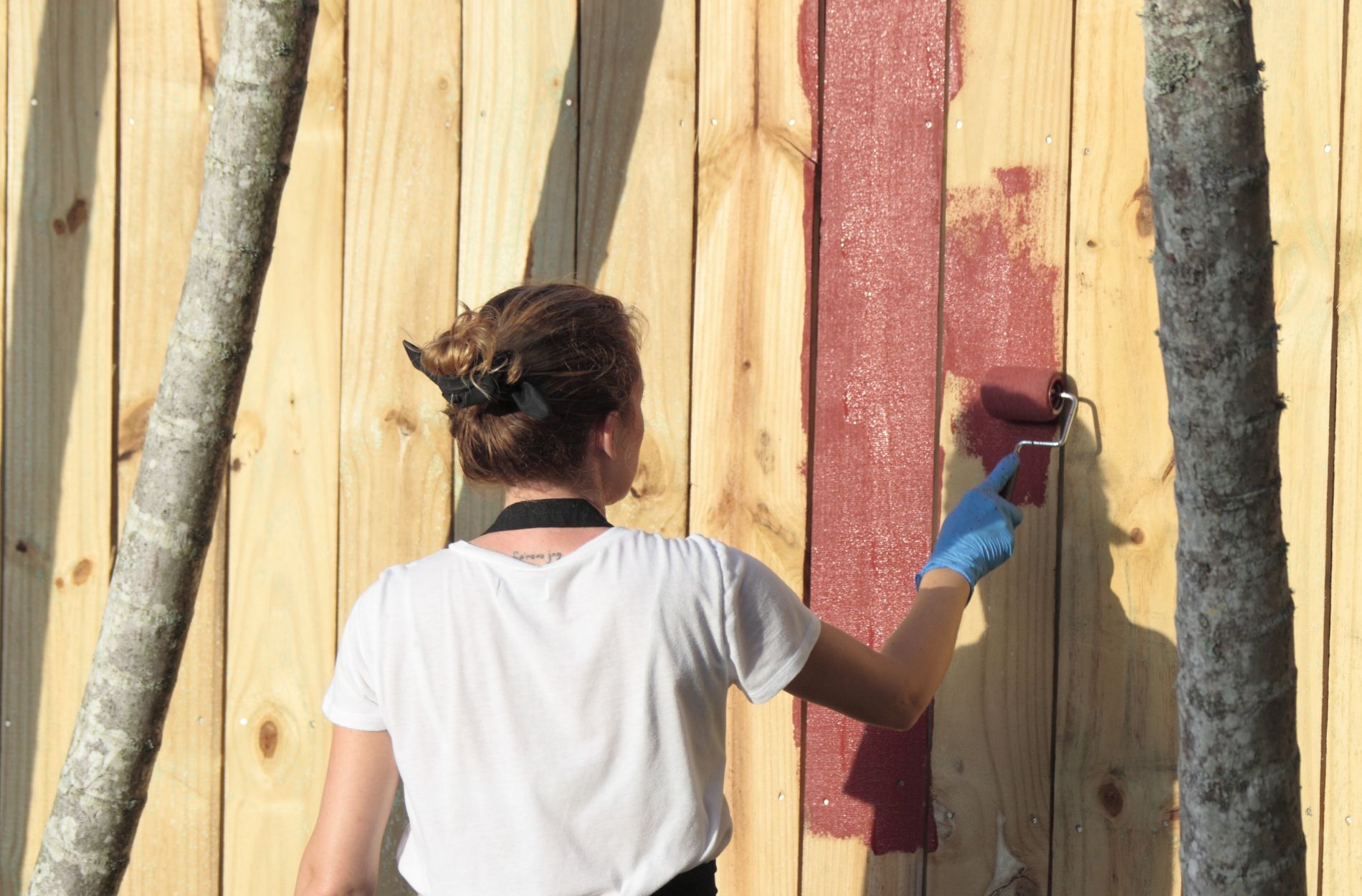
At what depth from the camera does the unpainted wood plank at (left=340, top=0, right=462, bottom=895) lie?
207cm

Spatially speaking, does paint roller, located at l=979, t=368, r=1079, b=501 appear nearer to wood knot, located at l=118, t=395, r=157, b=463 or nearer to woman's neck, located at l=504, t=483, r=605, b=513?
woman's neck, located at l=504, t=483, r=605, b=513

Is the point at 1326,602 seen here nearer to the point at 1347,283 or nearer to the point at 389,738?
the point at 1347,283

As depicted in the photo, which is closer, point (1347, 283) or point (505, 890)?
point (505, 890)

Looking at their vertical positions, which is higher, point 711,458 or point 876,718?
point 711,458

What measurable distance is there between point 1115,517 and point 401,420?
3.84 feet

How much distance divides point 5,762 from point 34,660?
0.19 meters

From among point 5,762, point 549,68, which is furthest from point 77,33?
point 5,762

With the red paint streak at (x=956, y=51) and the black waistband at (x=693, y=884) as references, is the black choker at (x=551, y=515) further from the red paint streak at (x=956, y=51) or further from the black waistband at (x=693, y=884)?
the red paint streak at (x=956, y=51)

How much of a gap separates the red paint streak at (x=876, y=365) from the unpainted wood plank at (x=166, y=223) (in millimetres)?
1052

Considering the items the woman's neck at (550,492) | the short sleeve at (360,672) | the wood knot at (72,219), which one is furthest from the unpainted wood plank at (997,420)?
the wood knot at (72,219)

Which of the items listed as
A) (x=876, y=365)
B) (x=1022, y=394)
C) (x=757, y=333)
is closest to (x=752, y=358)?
(x=757, y=333)

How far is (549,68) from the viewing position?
6.74 feet

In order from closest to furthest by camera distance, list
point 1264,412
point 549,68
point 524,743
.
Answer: point 1264,412
point 524,743
point 549,68

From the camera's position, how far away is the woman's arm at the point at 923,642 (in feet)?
4.68
